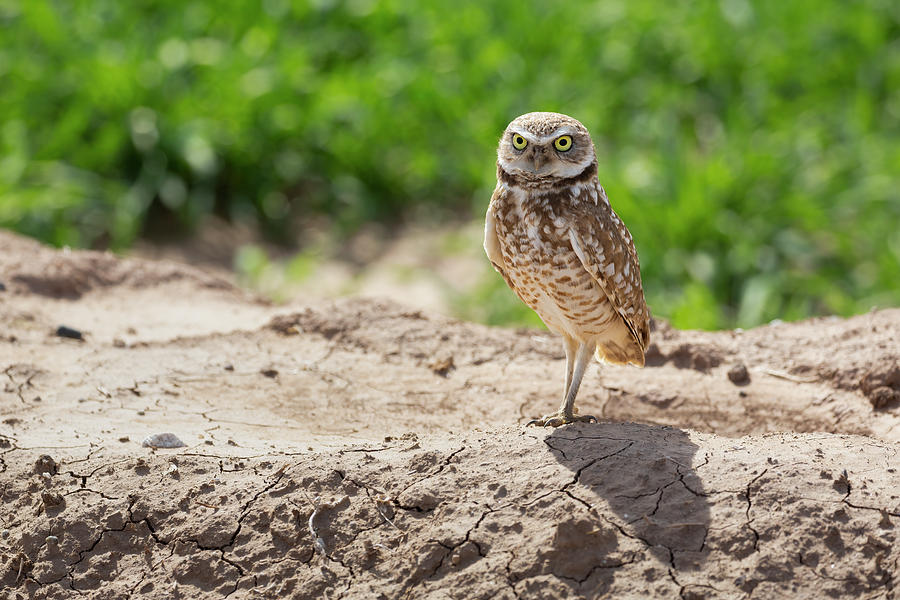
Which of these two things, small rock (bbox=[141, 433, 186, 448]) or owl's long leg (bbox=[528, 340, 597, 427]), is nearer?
small rock (bbox=[141, 433, 186, 448])

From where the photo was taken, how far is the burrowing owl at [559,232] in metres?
4.18

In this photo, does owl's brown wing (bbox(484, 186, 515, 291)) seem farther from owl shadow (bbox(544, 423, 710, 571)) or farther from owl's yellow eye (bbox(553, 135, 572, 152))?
owl shadow (bbox(544, 423, 710, 571))

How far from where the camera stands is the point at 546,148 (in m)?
4.14

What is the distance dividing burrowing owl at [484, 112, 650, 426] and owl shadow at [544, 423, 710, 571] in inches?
21.0

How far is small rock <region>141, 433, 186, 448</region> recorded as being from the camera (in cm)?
431

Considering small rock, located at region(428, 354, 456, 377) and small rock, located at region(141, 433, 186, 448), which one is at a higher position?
small rock, located at region(428, 354, 456, 377)

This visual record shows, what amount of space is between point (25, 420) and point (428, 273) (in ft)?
15.7

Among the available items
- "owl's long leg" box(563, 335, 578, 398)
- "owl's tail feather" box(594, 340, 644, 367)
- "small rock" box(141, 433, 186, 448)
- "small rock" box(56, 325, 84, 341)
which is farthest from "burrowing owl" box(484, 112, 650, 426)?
"small rock" box(56, 325, 84, 341)

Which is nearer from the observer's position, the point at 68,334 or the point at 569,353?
the point at 569,353

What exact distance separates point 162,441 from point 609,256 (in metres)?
1.94

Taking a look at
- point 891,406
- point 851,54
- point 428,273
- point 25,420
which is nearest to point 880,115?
point 851,54

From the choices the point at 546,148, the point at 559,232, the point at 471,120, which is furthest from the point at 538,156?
the point at 471,120

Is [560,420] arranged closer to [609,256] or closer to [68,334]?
[609,256]

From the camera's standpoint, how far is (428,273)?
899 centimetres
